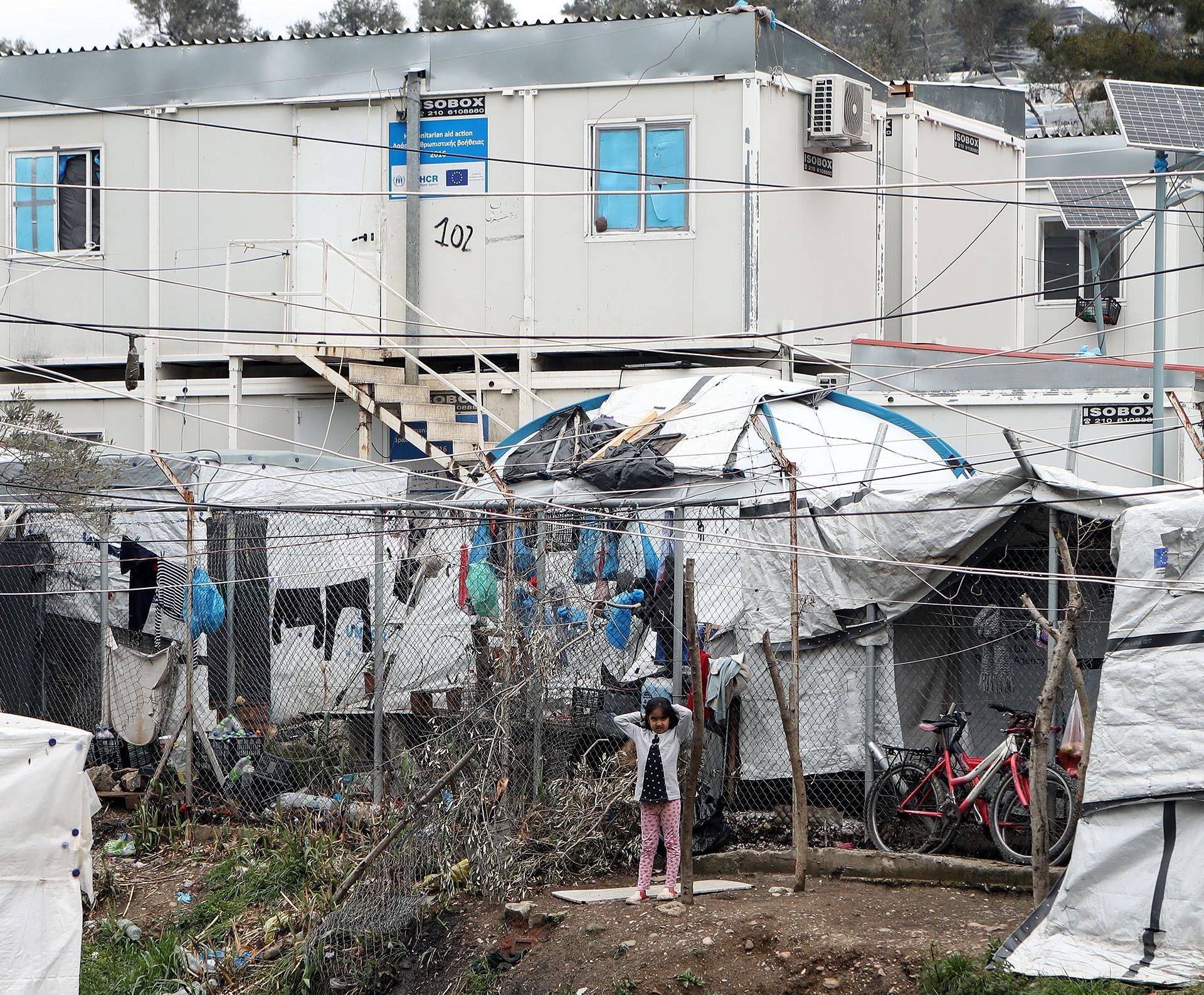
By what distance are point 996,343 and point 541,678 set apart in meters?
13.7

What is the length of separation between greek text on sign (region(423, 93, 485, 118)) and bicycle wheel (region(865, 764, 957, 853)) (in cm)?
1042

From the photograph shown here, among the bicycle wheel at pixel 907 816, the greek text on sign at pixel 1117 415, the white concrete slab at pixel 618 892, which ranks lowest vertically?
the white concrete slab at pixel 618 892

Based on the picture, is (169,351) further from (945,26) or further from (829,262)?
(945,26)

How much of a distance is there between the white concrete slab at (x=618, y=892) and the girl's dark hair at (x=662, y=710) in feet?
3.48

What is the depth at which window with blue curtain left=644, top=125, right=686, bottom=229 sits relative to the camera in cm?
1627

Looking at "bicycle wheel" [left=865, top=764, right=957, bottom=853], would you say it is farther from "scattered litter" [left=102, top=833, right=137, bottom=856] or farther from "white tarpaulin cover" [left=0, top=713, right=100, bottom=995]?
"scattered litter" [left=102, top=833, right=137, bottom=856]

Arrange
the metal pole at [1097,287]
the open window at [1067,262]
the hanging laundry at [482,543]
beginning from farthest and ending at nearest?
1. the open window at [1067,262]
2. the metal pole at [1097,287]
3. the hanging laundry at [482,543]

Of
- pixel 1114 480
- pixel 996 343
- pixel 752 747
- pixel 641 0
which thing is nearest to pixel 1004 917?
pixel 752 747

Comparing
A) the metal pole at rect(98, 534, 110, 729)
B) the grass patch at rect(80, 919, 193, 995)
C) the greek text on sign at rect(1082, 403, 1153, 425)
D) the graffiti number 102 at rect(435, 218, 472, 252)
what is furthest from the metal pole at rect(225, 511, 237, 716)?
the greek text on sign at rect(1082, 403, 1153, 425)

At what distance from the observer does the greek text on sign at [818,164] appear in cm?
1708

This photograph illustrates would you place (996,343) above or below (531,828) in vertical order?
above

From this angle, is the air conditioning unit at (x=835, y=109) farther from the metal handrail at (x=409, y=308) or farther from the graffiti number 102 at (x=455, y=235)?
the metal handrail at (x=409, y=308)

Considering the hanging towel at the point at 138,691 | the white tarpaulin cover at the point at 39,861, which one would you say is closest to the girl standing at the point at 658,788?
the white tarpaulin cover at the point at 39,861

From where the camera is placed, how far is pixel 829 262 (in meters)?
17.5
